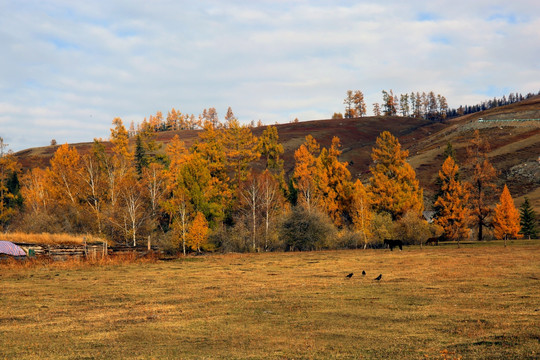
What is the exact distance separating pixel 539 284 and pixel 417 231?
41.6 m

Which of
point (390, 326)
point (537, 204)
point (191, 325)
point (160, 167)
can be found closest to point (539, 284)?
point (390, 326)

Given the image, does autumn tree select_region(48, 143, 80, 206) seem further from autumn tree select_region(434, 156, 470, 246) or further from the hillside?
the hillside

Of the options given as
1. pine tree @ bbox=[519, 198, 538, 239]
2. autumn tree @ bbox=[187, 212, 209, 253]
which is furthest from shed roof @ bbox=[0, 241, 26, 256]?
pine tree @ bbox=[519, 198, 538, 239]

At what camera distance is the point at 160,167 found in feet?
239

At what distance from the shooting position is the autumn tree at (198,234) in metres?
52.9

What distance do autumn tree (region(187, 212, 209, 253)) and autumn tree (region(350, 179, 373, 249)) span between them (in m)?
20.6

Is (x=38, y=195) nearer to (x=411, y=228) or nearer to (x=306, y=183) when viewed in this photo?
(x=306, y=183)

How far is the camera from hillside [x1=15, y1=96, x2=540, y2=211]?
362 ft

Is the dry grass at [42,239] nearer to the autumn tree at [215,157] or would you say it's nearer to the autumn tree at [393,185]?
the autumn tree at [215,157]

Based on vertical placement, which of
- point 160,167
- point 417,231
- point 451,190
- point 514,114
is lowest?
point 417,231

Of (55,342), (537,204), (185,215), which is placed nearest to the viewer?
(55,342)

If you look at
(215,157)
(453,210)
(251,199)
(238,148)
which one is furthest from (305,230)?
(453,210)

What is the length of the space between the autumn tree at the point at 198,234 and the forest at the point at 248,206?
0.12m

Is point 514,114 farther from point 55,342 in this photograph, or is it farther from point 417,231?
point 55,342
